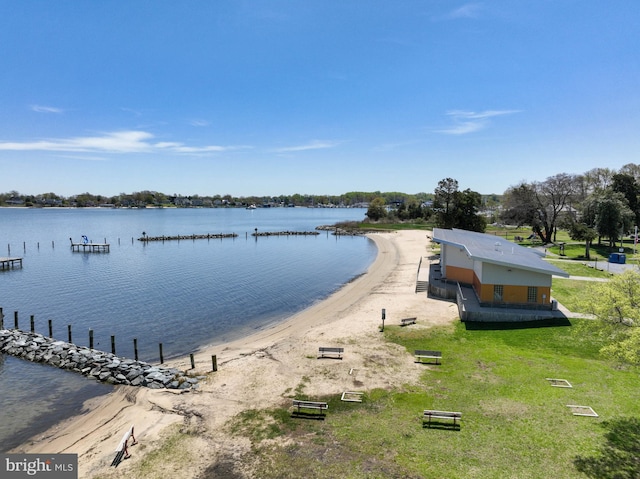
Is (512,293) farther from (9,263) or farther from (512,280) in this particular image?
(9,263)

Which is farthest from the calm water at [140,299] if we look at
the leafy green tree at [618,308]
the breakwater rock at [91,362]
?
the leafy green tree at [618,308]

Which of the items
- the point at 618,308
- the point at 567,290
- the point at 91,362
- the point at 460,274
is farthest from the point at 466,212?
the point at 91,362

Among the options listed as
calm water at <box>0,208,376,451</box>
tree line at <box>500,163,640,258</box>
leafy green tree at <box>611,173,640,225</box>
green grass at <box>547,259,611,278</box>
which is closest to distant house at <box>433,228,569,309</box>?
green grass at <box>547,259,611,278</box>

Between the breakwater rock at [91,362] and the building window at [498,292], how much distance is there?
22.1 metres

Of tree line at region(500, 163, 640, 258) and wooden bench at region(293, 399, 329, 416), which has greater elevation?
tree line at region(500, 163, 640, 258)

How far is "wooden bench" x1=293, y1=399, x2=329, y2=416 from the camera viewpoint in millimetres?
15672

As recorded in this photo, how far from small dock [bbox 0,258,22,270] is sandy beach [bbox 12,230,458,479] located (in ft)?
170

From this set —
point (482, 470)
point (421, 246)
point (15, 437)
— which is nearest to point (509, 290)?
point (482, 470)

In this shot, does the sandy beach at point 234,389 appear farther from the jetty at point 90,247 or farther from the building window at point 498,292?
the jetty at point 90,247

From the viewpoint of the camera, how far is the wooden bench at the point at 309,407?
1567cm

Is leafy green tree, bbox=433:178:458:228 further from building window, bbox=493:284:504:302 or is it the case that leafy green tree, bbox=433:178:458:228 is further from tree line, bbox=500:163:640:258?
building window, bbox=493:284:504:302

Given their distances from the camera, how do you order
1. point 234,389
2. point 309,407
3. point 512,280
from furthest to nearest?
point 512,280
point 234,389
point 309,407

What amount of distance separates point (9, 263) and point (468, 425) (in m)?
72.7

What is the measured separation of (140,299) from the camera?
39.6 metres
